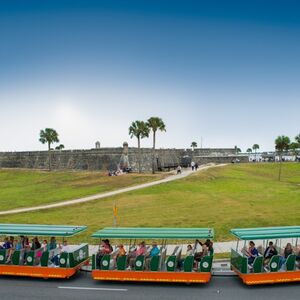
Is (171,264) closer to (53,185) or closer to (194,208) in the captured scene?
(194,208)

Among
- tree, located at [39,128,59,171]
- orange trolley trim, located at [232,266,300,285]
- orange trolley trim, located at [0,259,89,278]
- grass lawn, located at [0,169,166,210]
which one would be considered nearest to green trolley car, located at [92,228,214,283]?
orange trolley trim, located at [0,259,89,278]

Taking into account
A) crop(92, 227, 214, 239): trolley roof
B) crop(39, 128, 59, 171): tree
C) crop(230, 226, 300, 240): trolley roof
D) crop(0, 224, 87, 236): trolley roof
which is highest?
crop(39, 128, 59, 171): tree

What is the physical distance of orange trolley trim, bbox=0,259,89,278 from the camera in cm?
1578

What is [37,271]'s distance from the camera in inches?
630

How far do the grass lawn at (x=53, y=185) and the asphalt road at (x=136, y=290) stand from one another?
25.3 meters

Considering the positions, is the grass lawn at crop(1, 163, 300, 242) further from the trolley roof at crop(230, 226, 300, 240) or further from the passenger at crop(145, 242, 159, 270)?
the passenger at crop(145, 242, 159, 270)

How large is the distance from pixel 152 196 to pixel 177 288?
2616 cm

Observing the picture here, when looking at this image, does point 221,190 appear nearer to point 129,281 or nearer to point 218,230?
point 218,230

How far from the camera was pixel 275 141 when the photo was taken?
209ft

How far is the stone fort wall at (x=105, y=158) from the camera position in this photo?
74250 millimetres

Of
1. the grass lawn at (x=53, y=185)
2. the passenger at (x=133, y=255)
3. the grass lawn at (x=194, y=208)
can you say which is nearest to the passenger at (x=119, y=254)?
the passenger at (x=133, y=255)

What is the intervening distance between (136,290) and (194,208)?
19.7 metres

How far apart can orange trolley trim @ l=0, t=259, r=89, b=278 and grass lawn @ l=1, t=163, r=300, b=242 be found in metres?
7.64

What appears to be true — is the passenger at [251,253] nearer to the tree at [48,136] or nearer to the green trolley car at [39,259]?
the green trolley car at [39,259]
